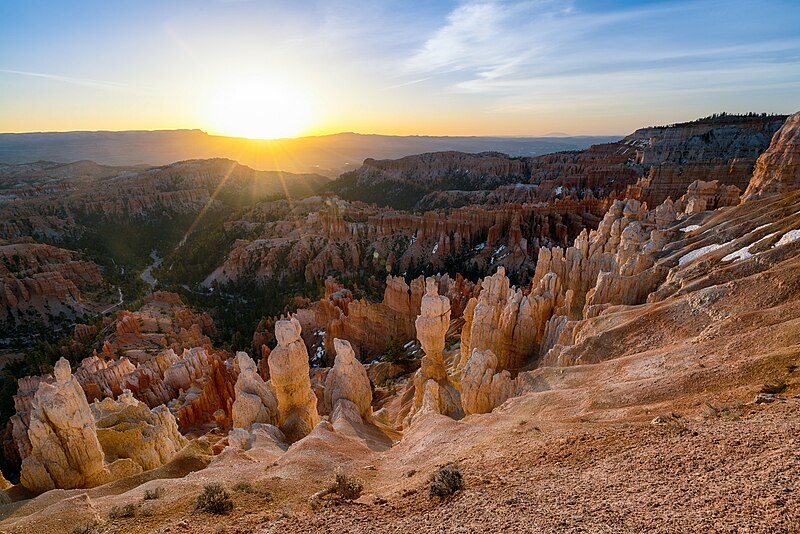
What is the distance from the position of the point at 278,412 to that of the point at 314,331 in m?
24.5

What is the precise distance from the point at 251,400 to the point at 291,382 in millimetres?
1519

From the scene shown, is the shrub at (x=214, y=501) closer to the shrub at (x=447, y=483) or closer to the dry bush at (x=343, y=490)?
the dry bush at (x=343, y=490)

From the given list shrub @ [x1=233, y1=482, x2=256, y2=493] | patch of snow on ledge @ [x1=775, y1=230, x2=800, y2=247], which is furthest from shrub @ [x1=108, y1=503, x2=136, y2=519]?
patch of snow on ledge @ [x1=775, y1=230, x2=800, y2=247]

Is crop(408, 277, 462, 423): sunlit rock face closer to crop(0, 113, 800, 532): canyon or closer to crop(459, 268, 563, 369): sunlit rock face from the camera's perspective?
crop(0, 113, 800, 532): canyon

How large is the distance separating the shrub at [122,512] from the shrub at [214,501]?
1144 mm

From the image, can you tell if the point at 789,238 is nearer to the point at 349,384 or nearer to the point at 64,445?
the point at 349,384

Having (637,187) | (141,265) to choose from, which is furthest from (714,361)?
(141,265)

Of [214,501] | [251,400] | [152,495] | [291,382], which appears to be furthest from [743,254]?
[152,495]

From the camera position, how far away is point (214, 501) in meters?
7.04

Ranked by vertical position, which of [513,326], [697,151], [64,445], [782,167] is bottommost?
[64,445]

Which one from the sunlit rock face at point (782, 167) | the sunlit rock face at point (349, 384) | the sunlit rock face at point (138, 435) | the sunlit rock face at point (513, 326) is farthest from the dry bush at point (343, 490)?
the sunlit rock face at point (782, 167)

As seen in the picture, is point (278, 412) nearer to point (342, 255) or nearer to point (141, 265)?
point (342, 255)

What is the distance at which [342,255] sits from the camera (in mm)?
63938

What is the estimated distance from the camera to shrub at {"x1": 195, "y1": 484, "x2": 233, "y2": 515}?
276 inches
